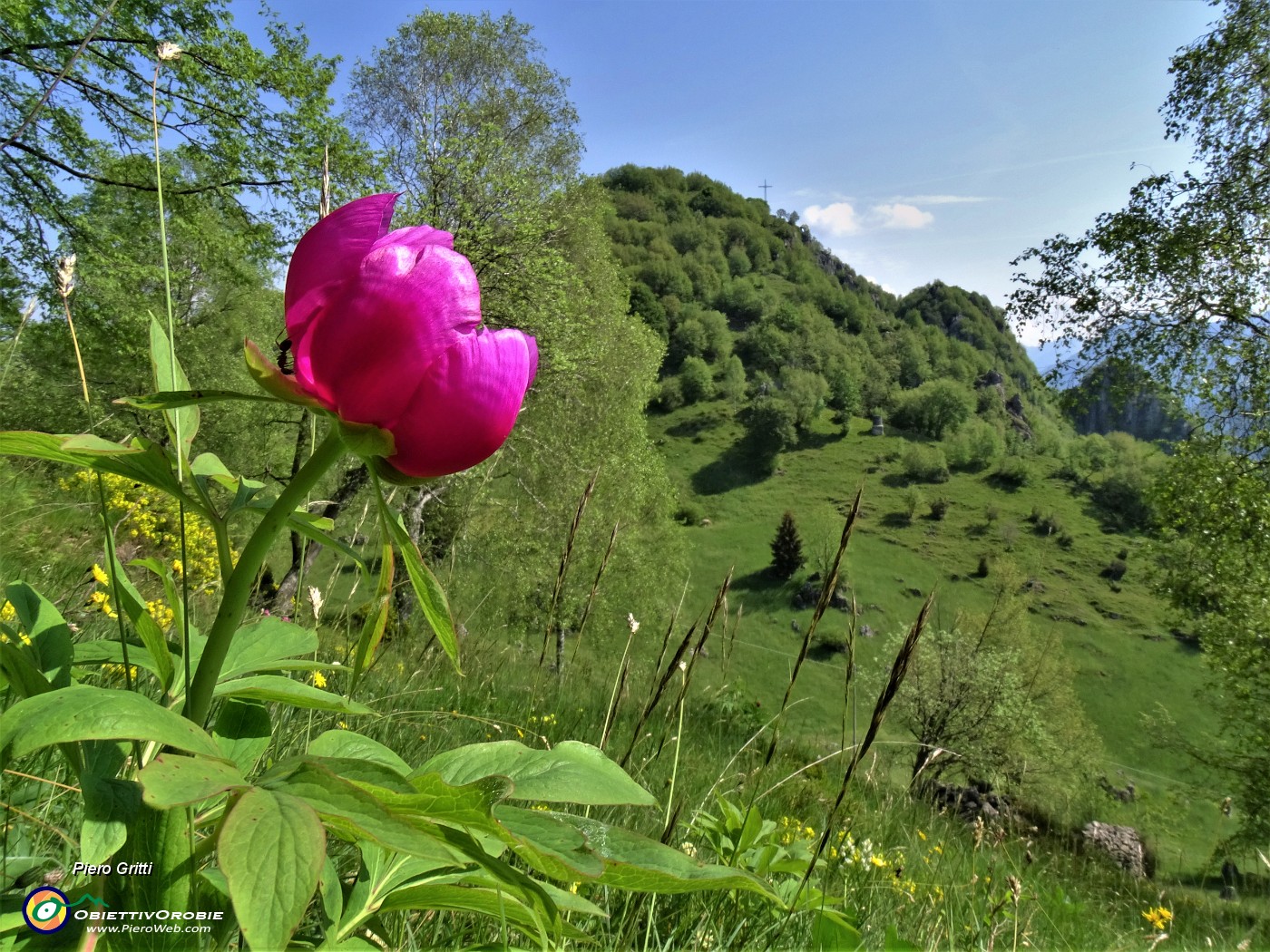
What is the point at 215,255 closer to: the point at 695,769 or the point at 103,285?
the point at 103,285

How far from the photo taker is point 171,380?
Answer: 0.91m

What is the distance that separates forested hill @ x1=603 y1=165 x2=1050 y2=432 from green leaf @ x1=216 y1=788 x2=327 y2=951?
101007 millimetres

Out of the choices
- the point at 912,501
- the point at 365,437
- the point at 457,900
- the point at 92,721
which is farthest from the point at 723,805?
the point at 912,501

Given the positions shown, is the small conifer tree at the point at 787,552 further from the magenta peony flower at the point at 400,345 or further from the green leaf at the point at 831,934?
the magenta peony flower at the point at 400,345

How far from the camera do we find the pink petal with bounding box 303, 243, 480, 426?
0.78 meters

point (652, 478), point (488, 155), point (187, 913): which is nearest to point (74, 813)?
point (187, 913)

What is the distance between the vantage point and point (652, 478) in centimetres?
2812

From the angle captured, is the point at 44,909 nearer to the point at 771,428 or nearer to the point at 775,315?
the point at 771,428

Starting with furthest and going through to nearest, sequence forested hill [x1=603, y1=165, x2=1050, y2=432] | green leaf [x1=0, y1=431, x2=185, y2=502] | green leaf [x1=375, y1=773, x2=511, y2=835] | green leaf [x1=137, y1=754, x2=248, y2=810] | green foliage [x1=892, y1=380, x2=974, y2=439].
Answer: forested hill [x1=603, y1=165, x2=1050, y2=432], green foliage [x1=892, y1=380, x2=974, y2=439], green leaf [x1=0, y1=431, x2=185, y2=502], green leaf [x1=375, y1=773, x2=511, y2=835], green leaf [x1=137, y1=754, x2=248, y2=810]

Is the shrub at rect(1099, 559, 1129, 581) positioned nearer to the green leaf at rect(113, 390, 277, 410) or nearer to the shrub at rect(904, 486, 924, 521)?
the shrub at rect(904, 486, 924, 521)

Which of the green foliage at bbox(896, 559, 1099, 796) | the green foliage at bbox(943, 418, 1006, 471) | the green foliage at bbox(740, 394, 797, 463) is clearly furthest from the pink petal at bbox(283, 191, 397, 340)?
the green foliage at bbox(943, 418, 1006, 471)

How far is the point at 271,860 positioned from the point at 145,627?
1.35 ft

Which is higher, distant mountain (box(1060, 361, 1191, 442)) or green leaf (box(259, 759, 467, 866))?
distant mountain (box(1060, 361, 1191, 442))

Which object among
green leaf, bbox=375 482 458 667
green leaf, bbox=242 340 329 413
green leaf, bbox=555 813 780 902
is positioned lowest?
green leaf, bbox=555 813 780 902
